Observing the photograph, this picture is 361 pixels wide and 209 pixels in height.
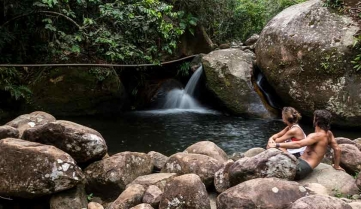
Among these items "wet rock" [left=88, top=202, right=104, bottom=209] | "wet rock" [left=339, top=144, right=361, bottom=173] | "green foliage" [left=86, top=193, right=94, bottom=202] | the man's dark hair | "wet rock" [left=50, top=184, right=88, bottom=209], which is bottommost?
"green foliage" [left=86, top=193, right=94, bottom=202]

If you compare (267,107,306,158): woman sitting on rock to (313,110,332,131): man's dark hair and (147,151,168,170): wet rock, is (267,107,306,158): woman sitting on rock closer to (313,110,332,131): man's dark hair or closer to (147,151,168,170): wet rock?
(313,110,332,131): man's dark hair

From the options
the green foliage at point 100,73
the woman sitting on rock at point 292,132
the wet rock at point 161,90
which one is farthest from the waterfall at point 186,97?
the woman sitting on rock at point 292,132

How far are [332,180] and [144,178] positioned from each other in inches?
91.9

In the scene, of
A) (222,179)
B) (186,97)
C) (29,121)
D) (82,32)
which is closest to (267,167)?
(222,179)

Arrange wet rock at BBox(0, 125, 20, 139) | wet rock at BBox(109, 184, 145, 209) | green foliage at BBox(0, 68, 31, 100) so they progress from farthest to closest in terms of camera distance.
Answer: green foliage at BBox(0, 68, 31, 100) < wet rock at BBox(0, 125, 20, 139) < wet rock at BBox(109, 184, 145, 209)

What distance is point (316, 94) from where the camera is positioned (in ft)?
31.4

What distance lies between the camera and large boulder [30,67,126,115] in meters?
10.8

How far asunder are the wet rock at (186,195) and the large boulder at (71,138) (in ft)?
4.61

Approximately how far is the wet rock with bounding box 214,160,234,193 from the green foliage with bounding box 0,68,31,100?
6679mm

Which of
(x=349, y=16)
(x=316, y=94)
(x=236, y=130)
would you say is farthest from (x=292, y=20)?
(x=236, y=130)

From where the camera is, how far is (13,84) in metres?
10.1

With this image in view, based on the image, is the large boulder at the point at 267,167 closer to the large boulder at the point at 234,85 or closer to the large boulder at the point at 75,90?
the large boulder at the point at 234,85

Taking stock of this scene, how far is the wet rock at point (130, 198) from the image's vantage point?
4.27 meters

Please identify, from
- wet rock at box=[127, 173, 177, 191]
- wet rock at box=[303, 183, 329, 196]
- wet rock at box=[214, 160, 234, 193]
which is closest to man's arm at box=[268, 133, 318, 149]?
wet rock at box=[303, 183, 329, 196]
